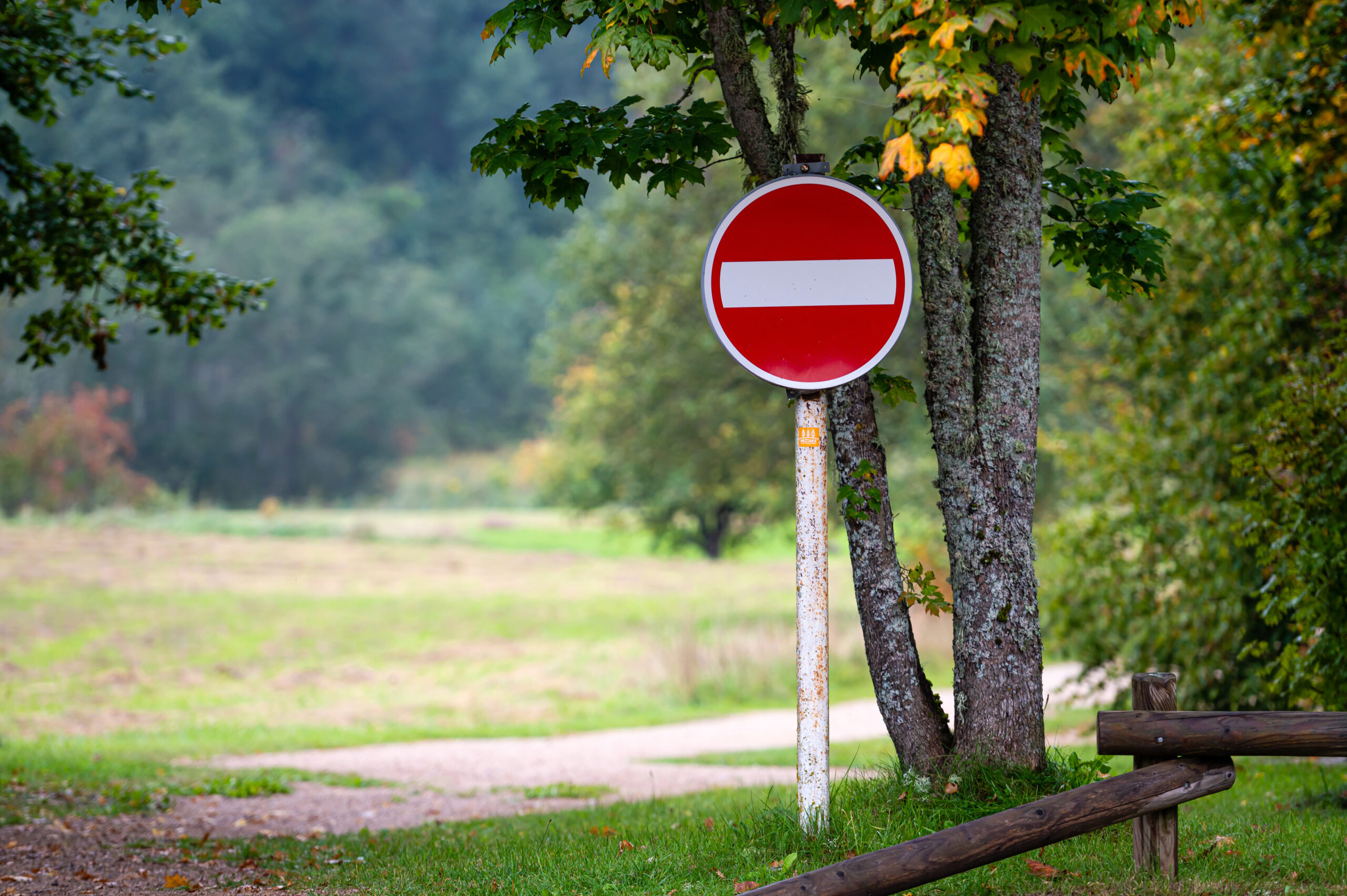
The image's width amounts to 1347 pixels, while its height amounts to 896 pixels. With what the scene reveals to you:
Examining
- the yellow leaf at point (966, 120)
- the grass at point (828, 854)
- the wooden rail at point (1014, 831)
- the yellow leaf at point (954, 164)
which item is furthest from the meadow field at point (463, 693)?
the yellow leaf at point (966, 120)

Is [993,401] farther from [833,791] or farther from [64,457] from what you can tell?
[64,457]

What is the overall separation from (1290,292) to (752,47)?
19.6 ft

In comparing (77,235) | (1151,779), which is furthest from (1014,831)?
(77,235)

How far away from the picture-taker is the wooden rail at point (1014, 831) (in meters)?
3.50

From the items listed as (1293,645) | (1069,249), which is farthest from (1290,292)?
(1069,249)

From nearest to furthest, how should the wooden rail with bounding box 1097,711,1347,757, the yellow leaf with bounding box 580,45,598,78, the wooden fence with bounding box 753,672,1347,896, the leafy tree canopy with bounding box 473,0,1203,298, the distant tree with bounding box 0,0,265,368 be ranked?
the leafy tree canopy with bounding box 473,0,1203,298, the wooden fence with bounding box 753,672,1347,896, the wooden rail with bounding box 1097,711,1347,757, the yellow leaf with bounding box 580,45,598,78, the distant tree with bounding box 0,0,265,368

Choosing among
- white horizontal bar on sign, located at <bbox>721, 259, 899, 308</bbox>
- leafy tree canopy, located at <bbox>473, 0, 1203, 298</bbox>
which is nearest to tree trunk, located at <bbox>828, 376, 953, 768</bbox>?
white horizontal bar on sign, located at <bbox>721, 259, 899, 308</bbox>

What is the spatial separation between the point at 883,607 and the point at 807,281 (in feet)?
4.85

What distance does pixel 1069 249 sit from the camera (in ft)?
17.7

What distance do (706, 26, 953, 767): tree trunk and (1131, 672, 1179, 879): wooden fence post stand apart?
34.7 inches

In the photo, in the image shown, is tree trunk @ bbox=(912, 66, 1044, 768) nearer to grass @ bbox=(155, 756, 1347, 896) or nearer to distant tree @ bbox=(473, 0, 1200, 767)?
distant tree @ bbox=(473, 0, 1200, 767)

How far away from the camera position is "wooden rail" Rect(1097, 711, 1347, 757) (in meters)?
4.00

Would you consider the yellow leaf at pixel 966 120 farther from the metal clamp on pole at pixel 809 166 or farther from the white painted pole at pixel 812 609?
the white painted pole at pixel 812 609

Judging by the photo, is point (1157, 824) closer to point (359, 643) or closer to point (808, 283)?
point (808, 283)
